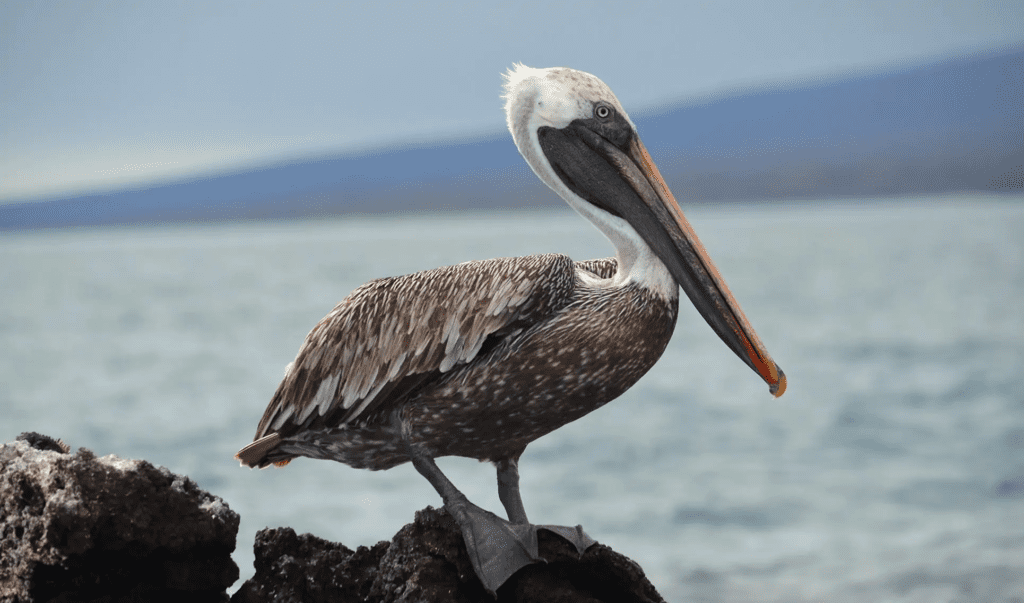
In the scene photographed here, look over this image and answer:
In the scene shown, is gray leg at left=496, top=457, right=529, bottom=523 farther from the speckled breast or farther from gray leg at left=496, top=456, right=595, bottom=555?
the speckled breast

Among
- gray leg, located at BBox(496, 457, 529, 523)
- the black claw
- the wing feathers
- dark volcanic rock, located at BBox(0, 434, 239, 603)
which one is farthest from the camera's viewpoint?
gray leg, located at BBox(496, 457, 529, 523)

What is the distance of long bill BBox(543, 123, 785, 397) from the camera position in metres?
2.74

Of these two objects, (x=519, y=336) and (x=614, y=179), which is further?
(x=614, y=179)

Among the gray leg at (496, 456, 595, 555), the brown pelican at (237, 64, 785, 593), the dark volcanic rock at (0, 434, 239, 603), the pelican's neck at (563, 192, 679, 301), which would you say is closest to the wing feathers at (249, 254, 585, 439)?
the brown pelican at (237, 64, 785, 593)

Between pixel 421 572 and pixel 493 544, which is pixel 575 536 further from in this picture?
pixel 421 572

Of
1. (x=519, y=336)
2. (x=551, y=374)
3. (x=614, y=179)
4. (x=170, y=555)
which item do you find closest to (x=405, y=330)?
(x=519, y=336)

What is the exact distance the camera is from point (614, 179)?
2803 millimetres

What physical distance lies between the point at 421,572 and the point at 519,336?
2.29ft

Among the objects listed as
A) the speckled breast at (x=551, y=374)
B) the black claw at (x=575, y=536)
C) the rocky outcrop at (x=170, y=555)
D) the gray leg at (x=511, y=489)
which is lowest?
the rocky outcrop at (x=170, y=555)

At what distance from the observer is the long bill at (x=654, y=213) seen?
8.98ft

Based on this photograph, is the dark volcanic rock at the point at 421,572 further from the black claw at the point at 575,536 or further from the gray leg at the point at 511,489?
the gray leg at the point at 511,489

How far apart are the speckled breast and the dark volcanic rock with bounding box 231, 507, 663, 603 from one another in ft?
0.90

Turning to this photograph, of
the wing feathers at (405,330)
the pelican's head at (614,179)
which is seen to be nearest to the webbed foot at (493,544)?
the wing feathers at (405,330)

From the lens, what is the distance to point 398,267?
1497 centimetres
